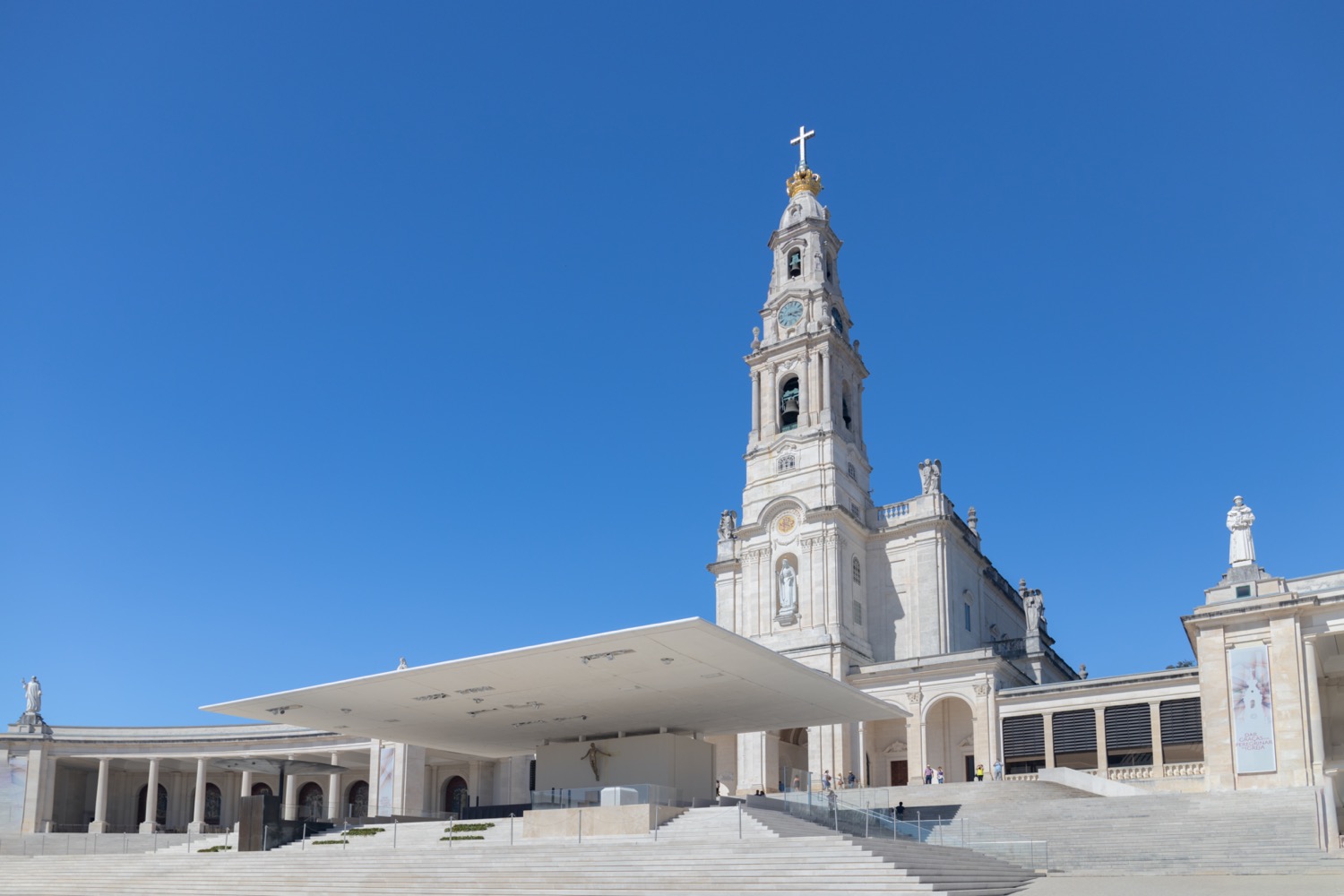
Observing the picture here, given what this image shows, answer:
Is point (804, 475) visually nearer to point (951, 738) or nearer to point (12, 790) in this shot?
point (951, 738)

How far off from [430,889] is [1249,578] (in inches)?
972

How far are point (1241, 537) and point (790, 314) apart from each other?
28.4 meters

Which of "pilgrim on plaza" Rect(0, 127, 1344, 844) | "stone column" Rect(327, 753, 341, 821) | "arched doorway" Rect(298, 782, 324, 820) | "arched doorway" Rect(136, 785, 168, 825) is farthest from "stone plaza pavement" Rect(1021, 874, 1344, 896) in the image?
"arched doorway" Rect(136, 785, 168, 825)

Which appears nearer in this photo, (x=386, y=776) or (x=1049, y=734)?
(x=1049, y=734)

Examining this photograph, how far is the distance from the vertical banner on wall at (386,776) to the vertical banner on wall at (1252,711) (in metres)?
37.1

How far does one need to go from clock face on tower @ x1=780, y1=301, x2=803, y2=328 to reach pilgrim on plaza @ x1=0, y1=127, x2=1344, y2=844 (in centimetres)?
11

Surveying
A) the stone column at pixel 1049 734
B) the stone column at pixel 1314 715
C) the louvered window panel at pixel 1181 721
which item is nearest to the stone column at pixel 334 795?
the stone column at pixel 1049 734

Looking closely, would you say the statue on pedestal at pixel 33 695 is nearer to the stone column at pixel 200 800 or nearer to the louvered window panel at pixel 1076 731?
the stone column at pixel 200 800

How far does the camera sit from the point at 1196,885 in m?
23.7

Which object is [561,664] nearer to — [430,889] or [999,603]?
[430,889]

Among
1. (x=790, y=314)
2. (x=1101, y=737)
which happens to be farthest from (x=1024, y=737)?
(x=790, y=314)

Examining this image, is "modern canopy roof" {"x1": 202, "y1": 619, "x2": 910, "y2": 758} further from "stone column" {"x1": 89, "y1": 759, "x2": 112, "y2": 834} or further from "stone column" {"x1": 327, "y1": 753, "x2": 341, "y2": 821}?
"stone column" {"x1": 89, "y1": 759, "x2": 112, "y2": 834}

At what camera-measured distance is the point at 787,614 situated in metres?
54.8

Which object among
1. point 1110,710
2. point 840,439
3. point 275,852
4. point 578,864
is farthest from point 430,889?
point 840,439
